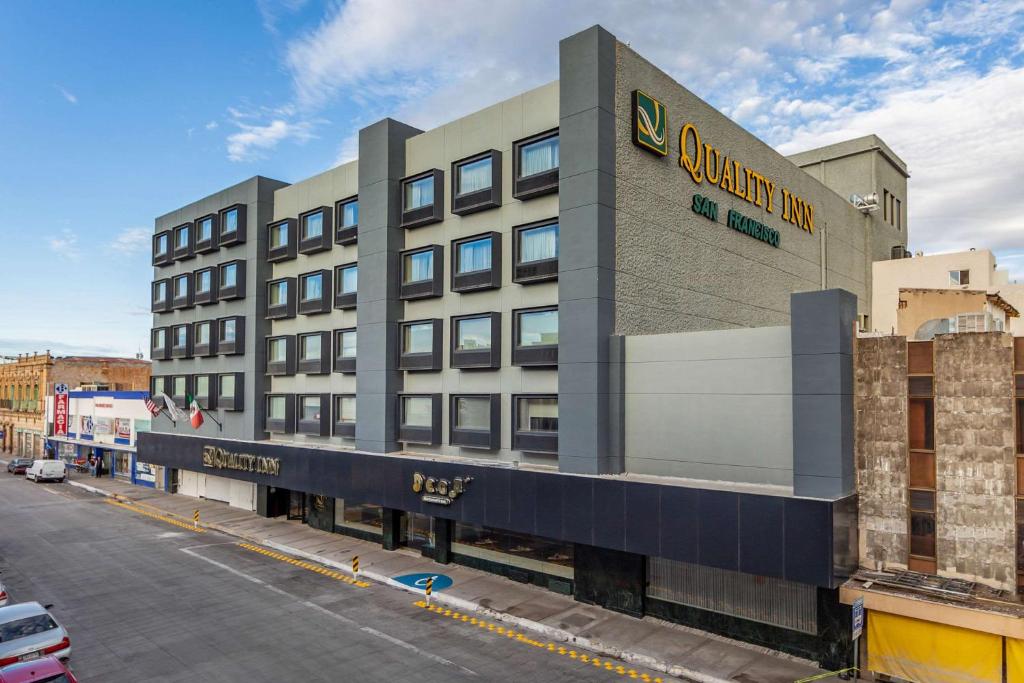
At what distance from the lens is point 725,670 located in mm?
20047

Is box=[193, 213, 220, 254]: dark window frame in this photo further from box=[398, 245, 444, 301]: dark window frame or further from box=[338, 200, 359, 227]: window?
box=[398, 245, 444, 301]: dark window frame

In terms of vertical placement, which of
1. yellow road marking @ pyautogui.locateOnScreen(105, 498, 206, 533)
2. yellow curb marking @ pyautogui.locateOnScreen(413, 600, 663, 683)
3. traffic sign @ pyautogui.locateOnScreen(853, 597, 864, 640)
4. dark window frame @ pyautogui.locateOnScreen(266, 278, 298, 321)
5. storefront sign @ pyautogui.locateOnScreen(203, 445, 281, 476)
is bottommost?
yellow road marking @ pyautogui.locateOnScreen(105, 498, 206, 533)

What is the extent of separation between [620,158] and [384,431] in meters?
17.8

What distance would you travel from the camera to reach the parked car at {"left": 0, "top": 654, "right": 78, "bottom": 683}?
677 inches

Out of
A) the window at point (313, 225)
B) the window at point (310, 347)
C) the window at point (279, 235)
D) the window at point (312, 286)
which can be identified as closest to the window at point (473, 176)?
the window at point (313, 225)

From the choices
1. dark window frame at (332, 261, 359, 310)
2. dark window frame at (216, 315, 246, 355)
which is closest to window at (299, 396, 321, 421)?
dark window frame at (332, 261, 359, 310)

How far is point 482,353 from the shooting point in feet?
95.8

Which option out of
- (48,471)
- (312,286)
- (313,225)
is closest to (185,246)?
(313,225)

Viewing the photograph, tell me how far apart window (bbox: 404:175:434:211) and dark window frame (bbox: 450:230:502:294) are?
10.4 feet

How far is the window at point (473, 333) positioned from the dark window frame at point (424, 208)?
5.48 metres

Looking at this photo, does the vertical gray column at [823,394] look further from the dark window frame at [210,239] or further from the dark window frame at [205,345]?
the dark window frame at [210,239]

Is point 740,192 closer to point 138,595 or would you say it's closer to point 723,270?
point 723,270

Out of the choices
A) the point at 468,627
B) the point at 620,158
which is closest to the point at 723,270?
the point at 620,158

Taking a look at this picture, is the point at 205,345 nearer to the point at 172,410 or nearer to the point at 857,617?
the point at 172,410
